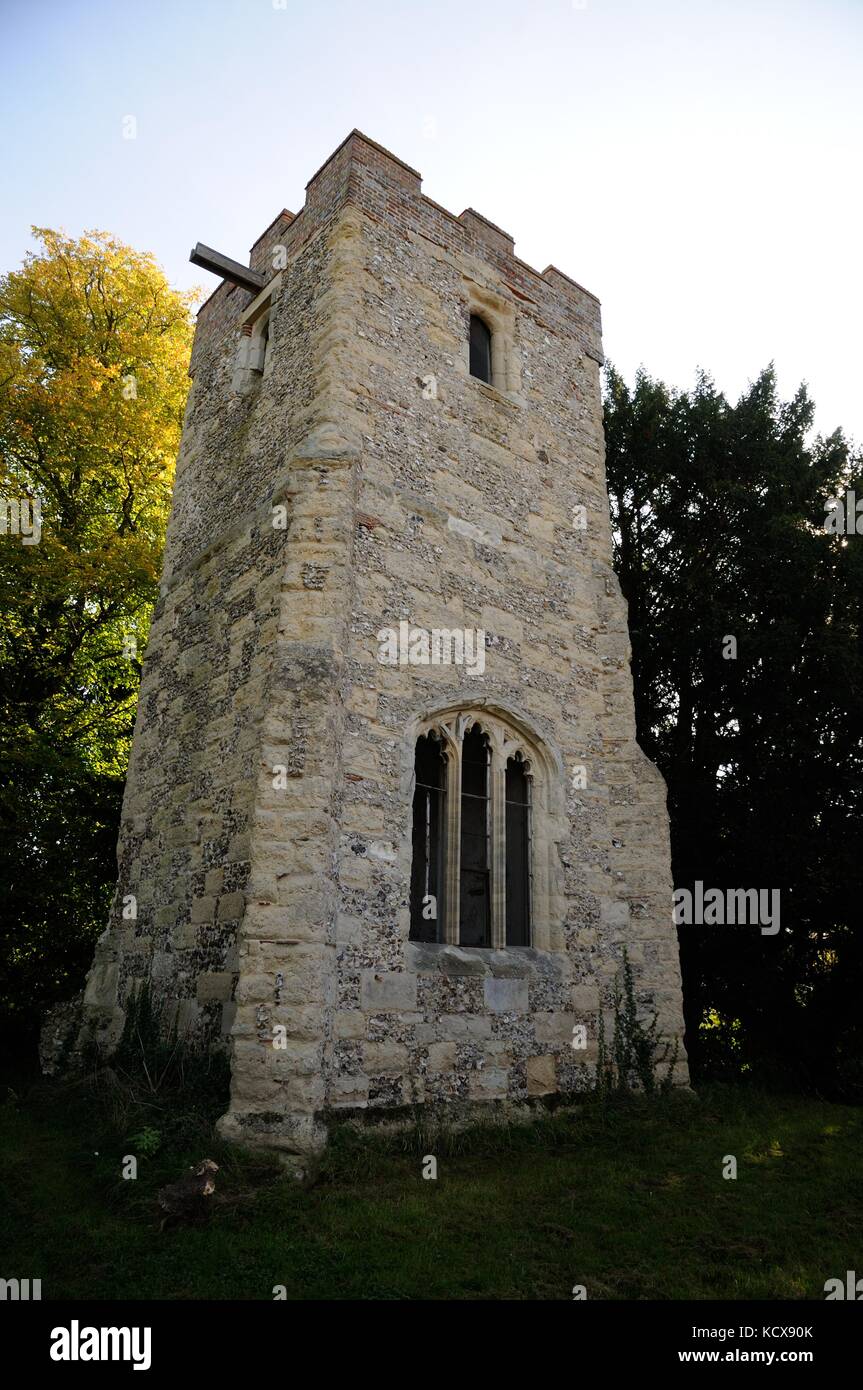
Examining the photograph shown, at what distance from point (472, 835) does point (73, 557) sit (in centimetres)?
797

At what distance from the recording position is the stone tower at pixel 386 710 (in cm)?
654

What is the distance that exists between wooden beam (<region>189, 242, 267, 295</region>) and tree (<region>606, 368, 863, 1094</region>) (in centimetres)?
727

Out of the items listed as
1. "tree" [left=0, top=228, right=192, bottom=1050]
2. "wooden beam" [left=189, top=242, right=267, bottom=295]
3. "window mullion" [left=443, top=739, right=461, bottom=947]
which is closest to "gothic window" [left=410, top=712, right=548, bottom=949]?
"window mullion" [left=443, top=739, right=461, bottom=947]

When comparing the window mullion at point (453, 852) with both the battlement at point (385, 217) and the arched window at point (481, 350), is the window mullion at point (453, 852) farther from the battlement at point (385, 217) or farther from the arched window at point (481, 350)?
the battlement at point (385, 217)

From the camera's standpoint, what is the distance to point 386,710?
25.0 ft

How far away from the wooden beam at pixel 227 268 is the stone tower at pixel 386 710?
0.09 meters

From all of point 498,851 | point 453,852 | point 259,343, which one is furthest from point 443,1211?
point 259,343

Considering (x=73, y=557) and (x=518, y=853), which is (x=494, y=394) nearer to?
(x=518, y=853)

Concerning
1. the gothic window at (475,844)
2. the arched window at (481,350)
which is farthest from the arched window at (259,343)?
the gothic window at (475,844)

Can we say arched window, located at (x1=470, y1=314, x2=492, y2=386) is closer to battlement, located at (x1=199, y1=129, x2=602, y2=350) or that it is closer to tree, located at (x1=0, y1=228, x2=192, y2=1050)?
battlement, located at (x1=199, y1=129, x2=602, y2=350)
